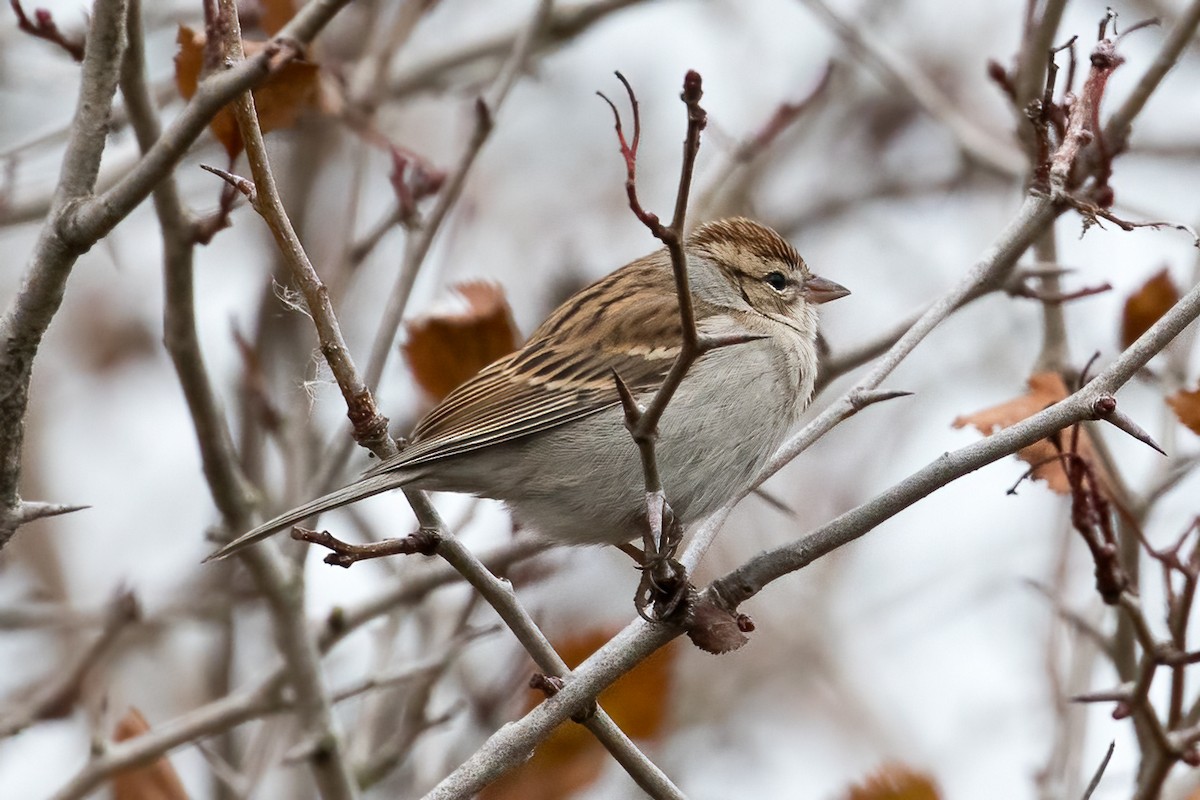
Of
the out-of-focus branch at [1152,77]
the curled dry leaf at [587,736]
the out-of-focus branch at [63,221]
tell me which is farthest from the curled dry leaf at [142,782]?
the out-of-focus branch at [1152,77]

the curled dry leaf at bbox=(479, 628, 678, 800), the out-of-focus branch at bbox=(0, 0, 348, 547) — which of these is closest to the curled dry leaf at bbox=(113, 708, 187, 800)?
the curled dry leaf at bbox=(479, 628, 678, 800)

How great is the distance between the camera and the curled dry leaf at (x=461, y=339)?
15.0ft

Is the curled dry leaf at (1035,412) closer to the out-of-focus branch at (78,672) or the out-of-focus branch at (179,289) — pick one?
the out-of-focus branch at (179,289)

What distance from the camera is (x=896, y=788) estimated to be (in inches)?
145

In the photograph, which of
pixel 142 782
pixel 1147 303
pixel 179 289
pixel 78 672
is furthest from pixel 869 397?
pixel 78 672

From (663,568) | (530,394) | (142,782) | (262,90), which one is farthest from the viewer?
(530,394)

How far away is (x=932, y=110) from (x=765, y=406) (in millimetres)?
2259

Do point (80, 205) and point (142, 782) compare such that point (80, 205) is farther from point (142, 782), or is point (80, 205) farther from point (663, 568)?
point (142, 782)

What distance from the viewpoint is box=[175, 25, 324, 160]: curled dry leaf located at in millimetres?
3740

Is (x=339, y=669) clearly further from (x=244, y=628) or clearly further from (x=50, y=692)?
(x=50, y=692)

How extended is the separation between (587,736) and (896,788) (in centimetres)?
106

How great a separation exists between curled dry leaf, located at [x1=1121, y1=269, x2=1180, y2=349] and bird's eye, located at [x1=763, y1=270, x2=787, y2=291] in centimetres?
163

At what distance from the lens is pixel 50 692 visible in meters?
4.80

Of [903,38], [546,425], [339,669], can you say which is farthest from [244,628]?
[903,38]
